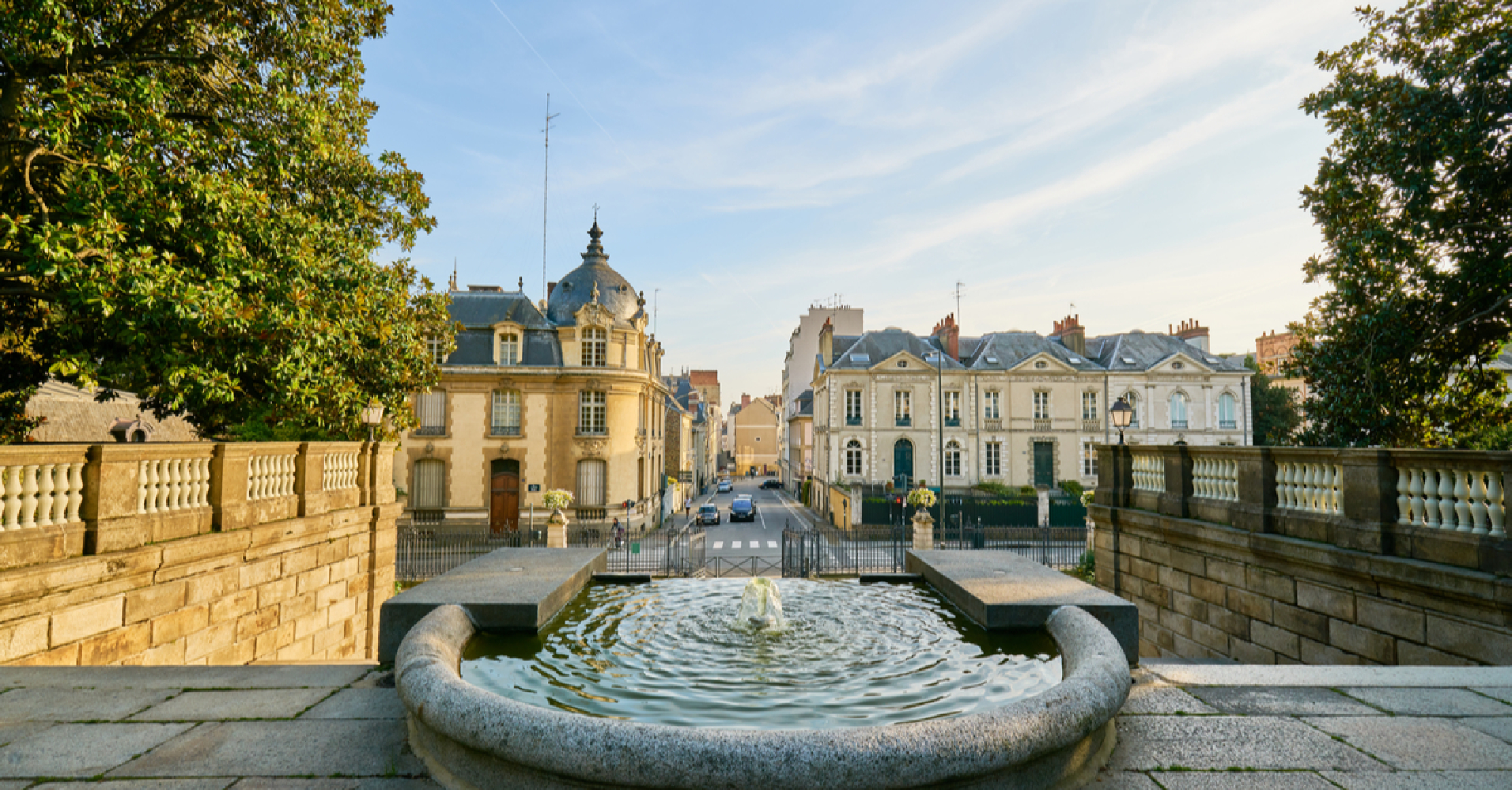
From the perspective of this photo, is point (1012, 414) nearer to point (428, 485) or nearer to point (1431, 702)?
point (428, 485)

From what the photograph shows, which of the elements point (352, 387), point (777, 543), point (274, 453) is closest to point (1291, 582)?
point (274, 453)

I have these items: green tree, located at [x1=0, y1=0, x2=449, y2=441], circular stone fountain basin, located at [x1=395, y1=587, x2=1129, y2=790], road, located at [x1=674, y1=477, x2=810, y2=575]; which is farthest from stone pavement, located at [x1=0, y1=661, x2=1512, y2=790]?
road, located at [x1=674, y1=477, x2=810, y2=575]

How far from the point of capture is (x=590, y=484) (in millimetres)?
32750

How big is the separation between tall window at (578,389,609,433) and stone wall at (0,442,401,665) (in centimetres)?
2171

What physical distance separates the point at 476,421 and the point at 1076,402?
1368 inches

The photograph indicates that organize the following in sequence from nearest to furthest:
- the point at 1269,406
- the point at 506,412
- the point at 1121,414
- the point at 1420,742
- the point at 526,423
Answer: the point at 1420,742
the point at 1121,414
the point at 526,423
the point at 506,412
the point at 1269,406

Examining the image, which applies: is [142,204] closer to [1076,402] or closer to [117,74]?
[117,74]

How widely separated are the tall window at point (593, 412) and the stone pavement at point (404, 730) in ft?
91.5

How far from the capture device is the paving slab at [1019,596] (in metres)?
5.32

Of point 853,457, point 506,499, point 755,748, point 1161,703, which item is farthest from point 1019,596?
point 853,457

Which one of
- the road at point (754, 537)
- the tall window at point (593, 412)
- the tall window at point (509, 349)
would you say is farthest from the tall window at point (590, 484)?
the tall window at point (509, 349)

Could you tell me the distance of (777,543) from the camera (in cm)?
3309

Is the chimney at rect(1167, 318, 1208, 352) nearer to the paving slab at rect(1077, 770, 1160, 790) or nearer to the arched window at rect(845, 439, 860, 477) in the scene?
the arched window at rect(845, 439, 860, 477)

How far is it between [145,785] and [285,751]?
21.9 inches
